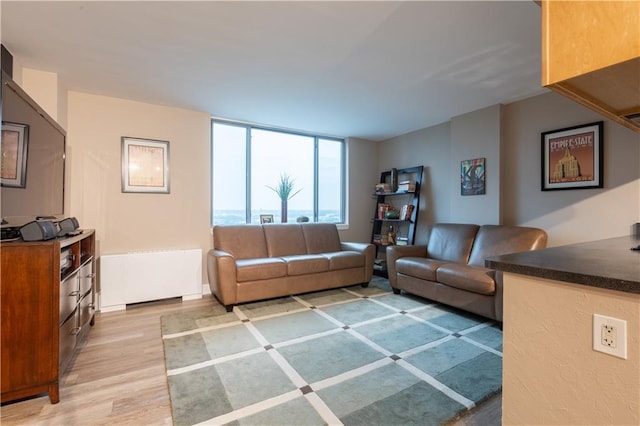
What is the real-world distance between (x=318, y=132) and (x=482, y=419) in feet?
13.6

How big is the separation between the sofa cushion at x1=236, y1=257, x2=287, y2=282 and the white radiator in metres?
0.68

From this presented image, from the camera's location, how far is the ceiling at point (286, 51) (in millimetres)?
1826

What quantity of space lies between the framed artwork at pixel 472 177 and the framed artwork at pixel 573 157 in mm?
601

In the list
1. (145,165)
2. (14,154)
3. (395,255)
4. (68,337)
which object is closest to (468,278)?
(395,255)

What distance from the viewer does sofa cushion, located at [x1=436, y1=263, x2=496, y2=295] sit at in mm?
2660

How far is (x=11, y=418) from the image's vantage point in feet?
4.95

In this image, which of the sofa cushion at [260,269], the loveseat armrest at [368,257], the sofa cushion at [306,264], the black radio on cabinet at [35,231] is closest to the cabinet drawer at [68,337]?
the black radio on cabinet at [35,231]

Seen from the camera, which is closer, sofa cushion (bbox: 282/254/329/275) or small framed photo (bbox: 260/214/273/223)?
sofa cushion (bbox: 282/254/329/275)

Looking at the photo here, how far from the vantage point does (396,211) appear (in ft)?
15.6

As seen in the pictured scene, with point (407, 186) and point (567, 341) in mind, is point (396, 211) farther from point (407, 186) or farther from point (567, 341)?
point (567, 341)

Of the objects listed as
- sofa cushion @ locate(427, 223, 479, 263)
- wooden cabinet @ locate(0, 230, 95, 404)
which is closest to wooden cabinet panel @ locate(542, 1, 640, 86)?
wooden cabinet @ locate(0, 230, 95, 404)

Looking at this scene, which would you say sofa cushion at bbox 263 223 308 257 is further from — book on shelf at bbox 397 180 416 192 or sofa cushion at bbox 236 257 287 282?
book on shelf at bbox 397 180 416 192

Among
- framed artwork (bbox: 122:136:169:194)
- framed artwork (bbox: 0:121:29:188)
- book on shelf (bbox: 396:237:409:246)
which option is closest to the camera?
framed artwork (bbox: 0:121:29:188)

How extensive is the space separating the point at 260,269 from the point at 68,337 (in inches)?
66.0
